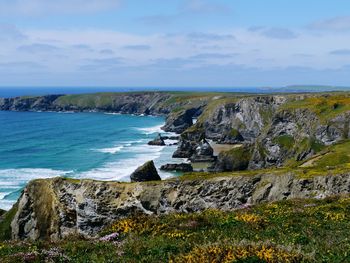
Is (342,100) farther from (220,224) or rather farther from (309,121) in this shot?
(220,224)

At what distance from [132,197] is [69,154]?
92200mm

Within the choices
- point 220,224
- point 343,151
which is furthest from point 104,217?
point 343,151

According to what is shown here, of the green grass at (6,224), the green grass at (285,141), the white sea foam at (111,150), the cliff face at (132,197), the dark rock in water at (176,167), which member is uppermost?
the cliff face at (132,197)

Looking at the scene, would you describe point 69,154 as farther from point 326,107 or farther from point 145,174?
point 326,107

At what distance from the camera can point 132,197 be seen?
46.2 meters

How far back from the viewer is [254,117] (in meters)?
179

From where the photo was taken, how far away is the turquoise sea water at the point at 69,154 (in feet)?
335

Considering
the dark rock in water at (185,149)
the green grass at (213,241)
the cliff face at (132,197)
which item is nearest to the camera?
the green grass at (213,241)

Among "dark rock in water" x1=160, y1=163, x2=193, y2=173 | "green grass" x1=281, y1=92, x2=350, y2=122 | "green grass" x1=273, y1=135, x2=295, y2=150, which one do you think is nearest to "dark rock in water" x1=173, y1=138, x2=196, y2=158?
"dark rock in water" x1=160, y1=163, x2=193, y2=173

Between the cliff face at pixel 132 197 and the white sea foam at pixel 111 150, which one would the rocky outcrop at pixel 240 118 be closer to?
the white sea foam at pixel 111 150

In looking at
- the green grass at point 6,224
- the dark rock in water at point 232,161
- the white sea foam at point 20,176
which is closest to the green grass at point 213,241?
the green grass at point 6,224

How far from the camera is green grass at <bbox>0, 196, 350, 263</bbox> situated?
12953mm

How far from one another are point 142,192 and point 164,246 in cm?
3195

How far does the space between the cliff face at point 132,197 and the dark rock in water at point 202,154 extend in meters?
76.9
